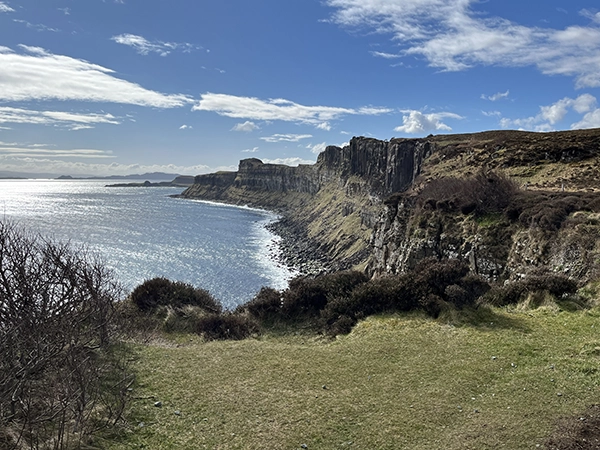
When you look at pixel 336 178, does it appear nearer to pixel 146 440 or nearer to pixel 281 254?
pixel 281 254

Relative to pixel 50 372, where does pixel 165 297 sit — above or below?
below

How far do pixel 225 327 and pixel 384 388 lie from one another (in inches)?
430

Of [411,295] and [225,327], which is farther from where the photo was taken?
[225,327]

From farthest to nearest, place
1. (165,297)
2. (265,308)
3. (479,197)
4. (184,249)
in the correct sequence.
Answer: (184,249) → (479,197) → (165,297) → (265,308)

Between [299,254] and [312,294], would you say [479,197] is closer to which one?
[312,294]

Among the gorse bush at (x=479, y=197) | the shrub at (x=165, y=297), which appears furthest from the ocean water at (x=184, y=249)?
the gorse bush at (x=479, y=197)

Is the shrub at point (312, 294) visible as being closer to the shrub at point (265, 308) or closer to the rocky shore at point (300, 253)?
the shrub at point (265, 308)

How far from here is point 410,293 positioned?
64.9 feet

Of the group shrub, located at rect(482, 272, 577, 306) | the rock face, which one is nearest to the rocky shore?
the rock face

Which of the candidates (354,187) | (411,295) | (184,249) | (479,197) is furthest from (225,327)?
(354,187)

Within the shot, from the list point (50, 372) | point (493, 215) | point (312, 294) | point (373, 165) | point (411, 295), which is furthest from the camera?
point (373, 165)

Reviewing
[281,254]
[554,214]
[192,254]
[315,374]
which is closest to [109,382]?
[315,374]

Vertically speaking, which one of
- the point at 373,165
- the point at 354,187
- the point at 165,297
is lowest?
the point at 165,297

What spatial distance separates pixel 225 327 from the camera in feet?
67.4
